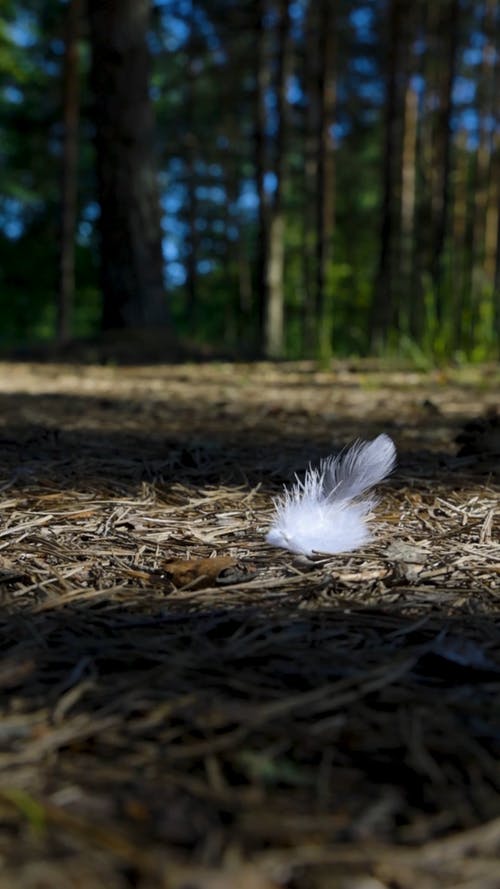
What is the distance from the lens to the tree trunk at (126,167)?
689 centimetres

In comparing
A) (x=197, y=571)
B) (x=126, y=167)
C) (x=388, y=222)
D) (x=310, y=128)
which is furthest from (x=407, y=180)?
(x=197, y=571)

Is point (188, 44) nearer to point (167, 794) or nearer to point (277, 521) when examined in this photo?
point (277, 521)

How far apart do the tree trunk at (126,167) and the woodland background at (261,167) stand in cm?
2

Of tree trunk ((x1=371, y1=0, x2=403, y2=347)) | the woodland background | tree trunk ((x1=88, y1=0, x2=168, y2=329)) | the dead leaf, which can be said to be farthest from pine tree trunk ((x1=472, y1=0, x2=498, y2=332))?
the dead leaf

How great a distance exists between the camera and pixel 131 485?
7.45 feet

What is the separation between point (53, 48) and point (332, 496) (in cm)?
1932

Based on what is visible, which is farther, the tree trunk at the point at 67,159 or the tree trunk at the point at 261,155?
the tree trunk at the point at 67,159

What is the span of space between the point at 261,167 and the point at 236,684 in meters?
11.9

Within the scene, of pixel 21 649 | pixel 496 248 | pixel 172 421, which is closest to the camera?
pixel 21 649

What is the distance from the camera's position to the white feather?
1.77 m

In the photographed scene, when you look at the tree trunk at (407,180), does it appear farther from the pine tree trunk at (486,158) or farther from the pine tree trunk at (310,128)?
the pine tree trunk at (486,158)

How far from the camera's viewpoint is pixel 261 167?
12094 millimetres

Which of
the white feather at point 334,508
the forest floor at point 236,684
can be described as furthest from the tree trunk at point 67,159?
the white feather at point 334,508

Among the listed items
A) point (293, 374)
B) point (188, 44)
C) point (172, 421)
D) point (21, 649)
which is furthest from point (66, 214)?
point (21, 649)
